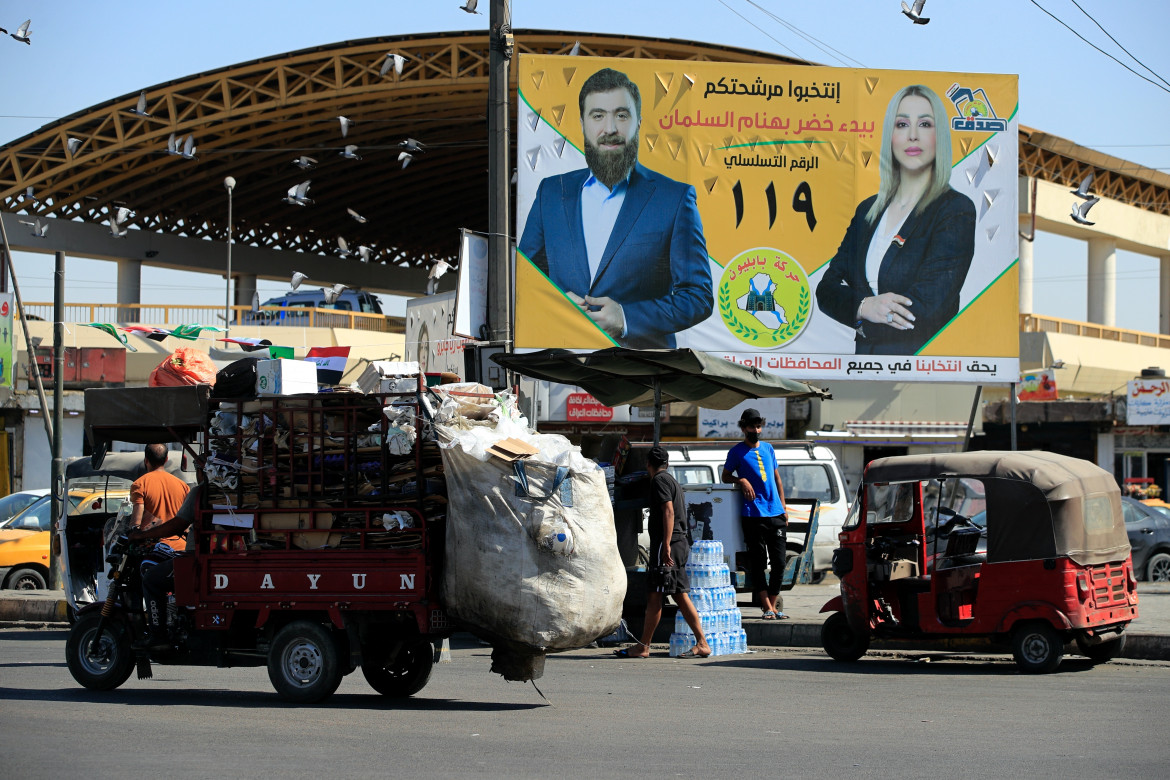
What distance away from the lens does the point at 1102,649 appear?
33.2 feet

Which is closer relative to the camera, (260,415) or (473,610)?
(473,610)

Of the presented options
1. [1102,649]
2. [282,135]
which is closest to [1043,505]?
[1102,649]

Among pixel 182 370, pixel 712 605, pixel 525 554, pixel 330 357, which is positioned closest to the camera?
pixel 525 554

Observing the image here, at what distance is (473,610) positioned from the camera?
7828 mm

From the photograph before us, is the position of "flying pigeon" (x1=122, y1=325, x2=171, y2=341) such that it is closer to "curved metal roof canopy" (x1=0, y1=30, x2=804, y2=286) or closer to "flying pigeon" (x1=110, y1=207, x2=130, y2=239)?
"curved metal roof canopy" (x1=0, y1=30, x2=804, y2=286)

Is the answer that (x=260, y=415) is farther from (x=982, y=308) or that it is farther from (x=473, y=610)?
(x=982, y=308)

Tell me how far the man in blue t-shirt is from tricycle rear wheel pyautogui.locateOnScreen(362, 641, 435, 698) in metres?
4.63

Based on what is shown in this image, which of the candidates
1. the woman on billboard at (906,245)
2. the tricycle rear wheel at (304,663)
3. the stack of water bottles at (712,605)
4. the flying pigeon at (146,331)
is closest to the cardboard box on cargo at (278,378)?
the tricycle rear wheel at (304,663)

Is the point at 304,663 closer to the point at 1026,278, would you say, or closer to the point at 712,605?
the point at 712,605

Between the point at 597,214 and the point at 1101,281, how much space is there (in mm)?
30205

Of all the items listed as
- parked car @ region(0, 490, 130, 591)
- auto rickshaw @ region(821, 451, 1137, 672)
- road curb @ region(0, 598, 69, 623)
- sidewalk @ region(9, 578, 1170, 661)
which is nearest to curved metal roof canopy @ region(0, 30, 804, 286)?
parked car @ region(0, 490, 130, 591)

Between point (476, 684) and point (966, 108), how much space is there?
13.6m

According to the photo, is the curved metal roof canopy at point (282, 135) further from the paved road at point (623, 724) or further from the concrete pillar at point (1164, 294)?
the paved road at point (623, 724)

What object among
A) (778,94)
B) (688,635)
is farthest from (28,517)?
(778,94)
